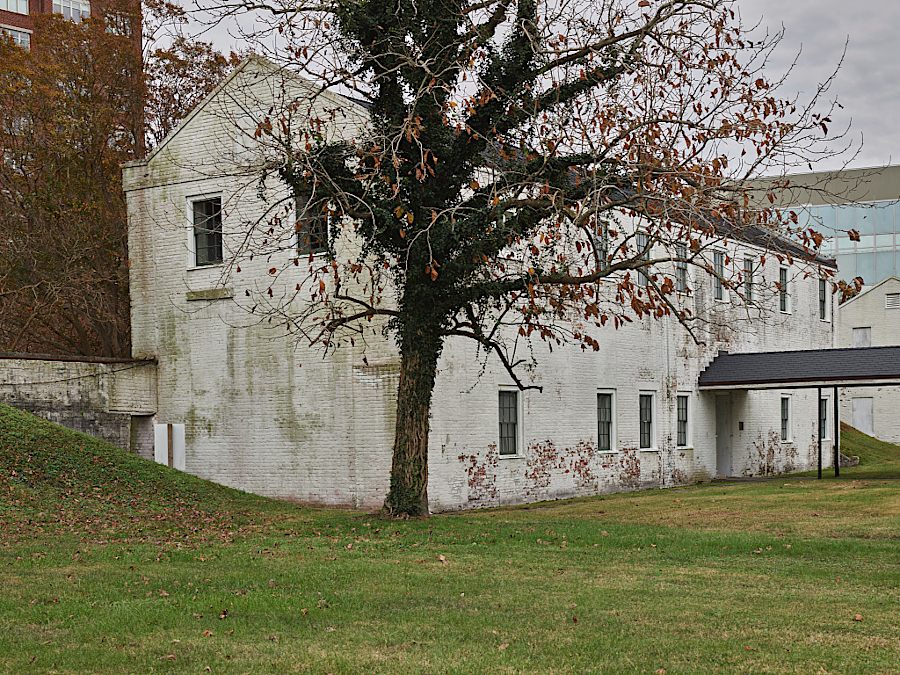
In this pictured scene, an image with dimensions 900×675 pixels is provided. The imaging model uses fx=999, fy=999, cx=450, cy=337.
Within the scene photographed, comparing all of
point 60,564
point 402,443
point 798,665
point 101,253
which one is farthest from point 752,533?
point 101,253

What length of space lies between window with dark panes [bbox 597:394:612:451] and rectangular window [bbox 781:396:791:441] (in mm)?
10890

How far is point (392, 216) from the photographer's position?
1511 cm

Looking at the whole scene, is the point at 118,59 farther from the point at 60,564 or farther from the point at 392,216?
the point at 60,564

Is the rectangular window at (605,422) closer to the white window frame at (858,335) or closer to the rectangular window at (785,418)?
the rectangular window at (785,418)

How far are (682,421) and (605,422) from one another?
4385mm

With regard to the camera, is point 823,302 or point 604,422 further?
point 823,302

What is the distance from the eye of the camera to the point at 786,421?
3416 centimetres

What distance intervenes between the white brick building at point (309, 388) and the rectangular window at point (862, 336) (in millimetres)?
29263

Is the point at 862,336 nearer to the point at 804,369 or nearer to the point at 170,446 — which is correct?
the point at 804,369

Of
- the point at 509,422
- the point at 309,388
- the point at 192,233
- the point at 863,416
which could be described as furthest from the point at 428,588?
the point at 863,416

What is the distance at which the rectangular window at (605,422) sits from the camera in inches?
990

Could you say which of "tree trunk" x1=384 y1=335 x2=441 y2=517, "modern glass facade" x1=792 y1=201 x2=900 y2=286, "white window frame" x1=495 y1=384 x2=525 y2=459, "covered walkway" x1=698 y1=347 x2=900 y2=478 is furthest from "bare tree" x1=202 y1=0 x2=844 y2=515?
"modern glass facade" x1=792 y1=201 x2=900 y2=286

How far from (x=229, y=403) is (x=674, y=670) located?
17063 mm

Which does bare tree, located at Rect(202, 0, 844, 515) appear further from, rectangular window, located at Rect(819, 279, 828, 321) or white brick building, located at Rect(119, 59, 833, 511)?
rectangular window, located at Rect(819, 279, 828, 321)
